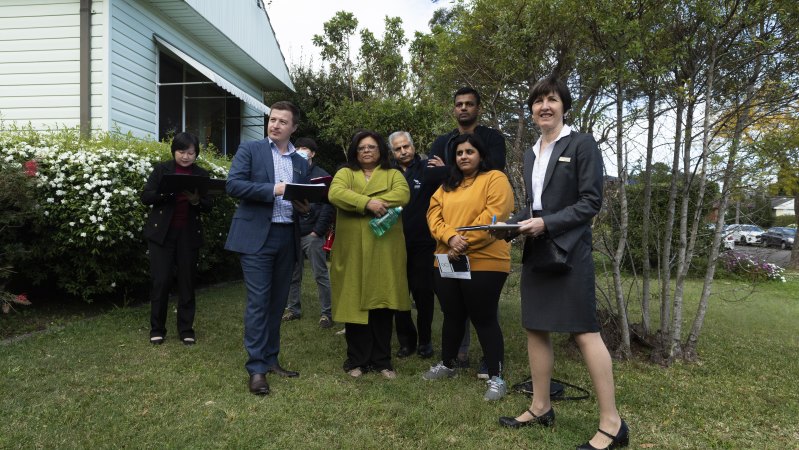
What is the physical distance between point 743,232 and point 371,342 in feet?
10.9

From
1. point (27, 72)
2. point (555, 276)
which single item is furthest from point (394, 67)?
point (555, 276)

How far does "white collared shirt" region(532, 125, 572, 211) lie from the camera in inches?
115

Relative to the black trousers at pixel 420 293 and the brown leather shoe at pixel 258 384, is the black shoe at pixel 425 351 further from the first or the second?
the brown leather shoe at pixel 258 384

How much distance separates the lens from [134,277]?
5.89 metres

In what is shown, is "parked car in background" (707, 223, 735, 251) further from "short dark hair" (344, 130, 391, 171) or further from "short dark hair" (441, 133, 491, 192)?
"short dark hair" (344, 130, 391, 171)

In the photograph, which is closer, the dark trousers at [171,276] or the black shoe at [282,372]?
the black shoe at [282,372]

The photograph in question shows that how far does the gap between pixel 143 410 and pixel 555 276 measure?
2512 millimetres

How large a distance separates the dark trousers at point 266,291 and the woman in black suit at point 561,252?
1.70m

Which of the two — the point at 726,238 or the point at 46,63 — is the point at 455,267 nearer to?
the point at 726,238

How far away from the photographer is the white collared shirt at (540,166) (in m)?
2.92

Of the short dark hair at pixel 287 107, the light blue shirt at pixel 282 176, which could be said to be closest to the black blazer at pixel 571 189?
the light blue shirt at pixel 282 176

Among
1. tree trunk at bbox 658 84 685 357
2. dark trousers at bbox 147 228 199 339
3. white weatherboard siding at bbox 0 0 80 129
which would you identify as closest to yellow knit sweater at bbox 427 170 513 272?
tree trunk at bbox 658 84 685 357

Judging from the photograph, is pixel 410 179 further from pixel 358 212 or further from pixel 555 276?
pixel 555 276

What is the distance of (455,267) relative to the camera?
141 inches
